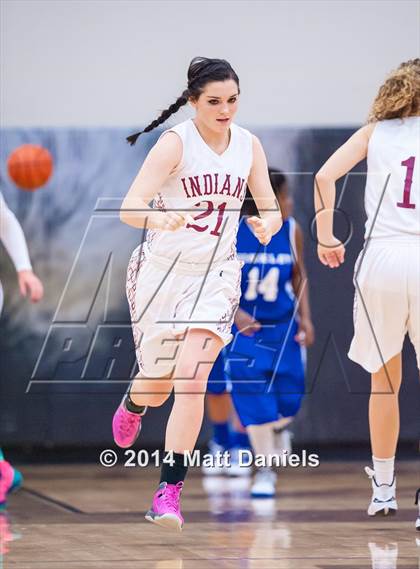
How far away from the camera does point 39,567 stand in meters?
4.73

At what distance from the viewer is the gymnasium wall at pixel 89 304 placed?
852 centimetres

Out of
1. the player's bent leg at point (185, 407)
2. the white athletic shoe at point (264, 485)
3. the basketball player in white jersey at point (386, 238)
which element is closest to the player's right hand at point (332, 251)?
the basketball player in white jersey at point (386, 238)

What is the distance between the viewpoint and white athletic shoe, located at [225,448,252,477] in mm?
8156


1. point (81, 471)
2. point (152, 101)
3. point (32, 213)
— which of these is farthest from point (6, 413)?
point (152, 101)

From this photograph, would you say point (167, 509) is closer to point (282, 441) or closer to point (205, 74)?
point (205, 74)

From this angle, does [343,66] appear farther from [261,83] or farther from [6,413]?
[6,413]

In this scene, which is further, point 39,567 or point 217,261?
point 217,261

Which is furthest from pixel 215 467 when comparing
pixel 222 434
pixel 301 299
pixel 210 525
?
pixel 210 525

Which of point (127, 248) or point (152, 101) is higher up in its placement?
point (152, 101)

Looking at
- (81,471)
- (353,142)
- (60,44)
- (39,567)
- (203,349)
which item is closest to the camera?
(39,567)

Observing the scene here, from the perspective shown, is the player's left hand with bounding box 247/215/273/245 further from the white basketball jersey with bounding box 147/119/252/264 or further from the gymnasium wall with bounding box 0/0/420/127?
the gymnasium wall with bounding box 0/0/420/127

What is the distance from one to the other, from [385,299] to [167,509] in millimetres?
1432

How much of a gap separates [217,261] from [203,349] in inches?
15.5

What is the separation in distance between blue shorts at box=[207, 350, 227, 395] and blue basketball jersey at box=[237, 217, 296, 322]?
0.43 m
